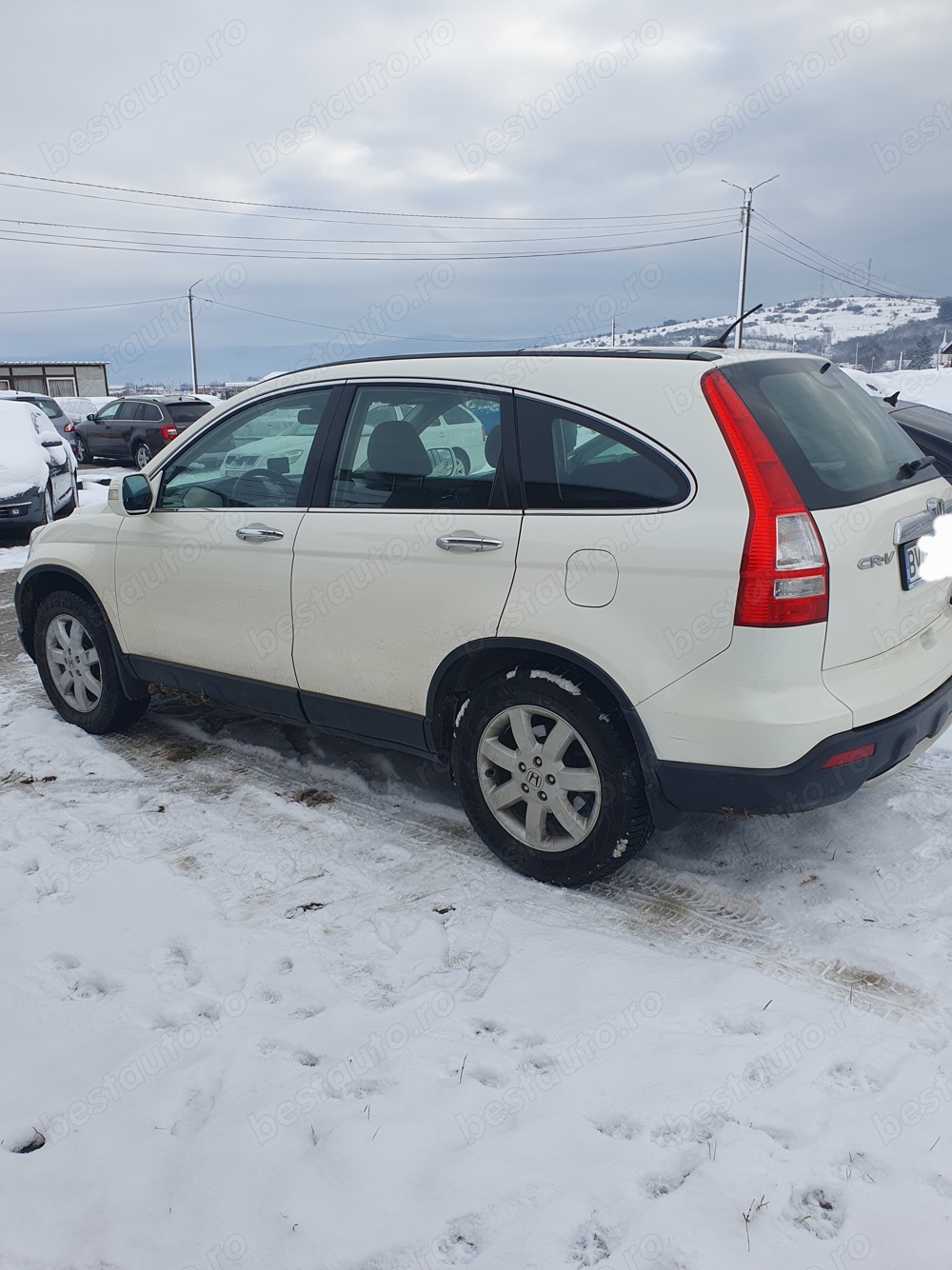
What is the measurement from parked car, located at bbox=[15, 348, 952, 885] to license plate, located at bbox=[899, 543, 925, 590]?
0.03 ft

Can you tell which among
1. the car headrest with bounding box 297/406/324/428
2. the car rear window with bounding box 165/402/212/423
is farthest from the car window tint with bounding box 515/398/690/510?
the car rear window with bounding box 165/402/212/423

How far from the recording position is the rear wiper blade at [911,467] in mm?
3170

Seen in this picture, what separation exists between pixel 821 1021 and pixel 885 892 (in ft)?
2.55

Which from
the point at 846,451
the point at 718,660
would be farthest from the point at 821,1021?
the point at 846,451

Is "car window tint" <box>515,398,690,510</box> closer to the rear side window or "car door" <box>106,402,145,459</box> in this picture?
the rear side window

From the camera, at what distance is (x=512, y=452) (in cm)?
320

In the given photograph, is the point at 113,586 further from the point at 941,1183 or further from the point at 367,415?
the point at 941,1183

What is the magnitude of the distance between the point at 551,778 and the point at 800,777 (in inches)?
32.7

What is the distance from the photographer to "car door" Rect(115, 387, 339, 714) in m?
3.83

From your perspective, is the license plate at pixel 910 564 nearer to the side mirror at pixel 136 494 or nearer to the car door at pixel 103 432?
the side mirror at pixel 136 494

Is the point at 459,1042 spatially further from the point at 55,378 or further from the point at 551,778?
the point at 55,378

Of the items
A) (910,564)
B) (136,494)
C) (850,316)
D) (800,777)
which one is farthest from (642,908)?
(850,316)

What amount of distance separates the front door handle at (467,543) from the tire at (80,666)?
2225 millimetres

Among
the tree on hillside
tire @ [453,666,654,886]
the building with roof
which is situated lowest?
tire @ [453,666,654,886]
